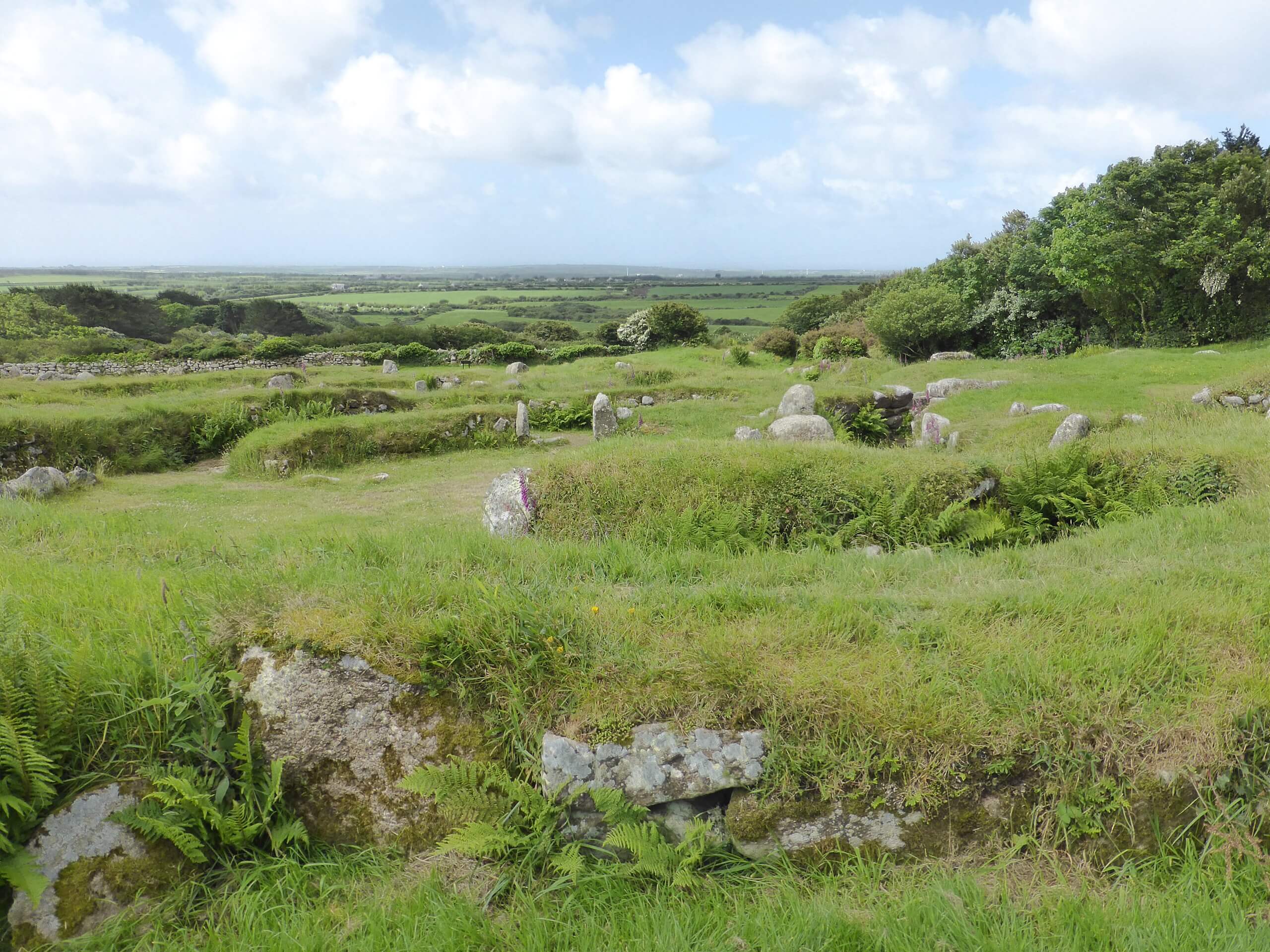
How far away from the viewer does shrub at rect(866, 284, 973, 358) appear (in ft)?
134

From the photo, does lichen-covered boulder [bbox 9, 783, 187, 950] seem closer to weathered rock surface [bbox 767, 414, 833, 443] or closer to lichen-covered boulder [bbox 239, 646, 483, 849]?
lichen-covered boulder [bbox 239, 646, 483, 849]

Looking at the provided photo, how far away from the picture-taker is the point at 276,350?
112 ft

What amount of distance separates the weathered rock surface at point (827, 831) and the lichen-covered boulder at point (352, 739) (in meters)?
1.48

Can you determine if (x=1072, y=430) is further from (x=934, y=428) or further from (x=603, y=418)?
(x=603, y=418)

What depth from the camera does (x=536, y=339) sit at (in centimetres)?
5150

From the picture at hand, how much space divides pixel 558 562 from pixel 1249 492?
26.8 ft

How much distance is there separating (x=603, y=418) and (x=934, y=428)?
8099 millimetres

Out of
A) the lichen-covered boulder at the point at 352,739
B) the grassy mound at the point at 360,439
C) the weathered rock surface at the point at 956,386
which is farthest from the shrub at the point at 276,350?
the lichen-covered boulder at the point at 352,739

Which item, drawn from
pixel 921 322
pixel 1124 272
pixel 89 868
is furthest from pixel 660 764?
pixel 921 322

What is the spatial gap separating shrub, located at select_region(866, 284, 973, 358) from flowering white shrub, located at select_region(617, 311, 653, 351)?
14414 millimetres

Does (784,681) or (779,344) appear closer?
(784,681)

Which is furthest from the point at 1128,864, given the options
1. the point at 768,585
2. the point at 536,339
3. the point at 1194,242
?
the point at 536,339

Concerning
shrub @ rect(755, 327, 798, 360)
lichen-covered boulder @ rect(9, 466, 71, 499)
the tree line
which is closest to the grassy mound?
lichen-covered boulder @ rect(9, 466, 71, 499)

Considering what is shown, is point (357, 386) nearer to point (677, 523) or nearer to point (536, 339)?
point (677, 523)
